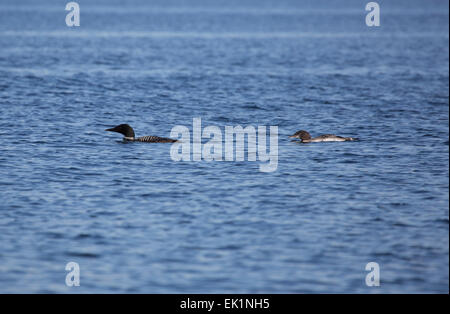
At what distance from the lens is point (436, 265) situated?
12.5 meters

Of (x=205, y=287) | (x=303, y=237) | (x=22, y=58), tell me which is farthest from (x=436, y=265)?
(x=22, y=58)

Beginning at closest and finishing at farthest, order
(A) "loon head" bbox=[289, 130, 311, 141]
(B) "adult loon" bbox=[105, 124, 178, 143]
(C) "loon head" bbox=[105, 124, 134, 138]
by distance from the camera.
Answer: (B) "adult loon" bbox=[105, 124, 178, 143] → (A) "loon head" bbox=[289, 130, 311, 141] → (C) "loon head" bbox=[105, 124, 134, 138]

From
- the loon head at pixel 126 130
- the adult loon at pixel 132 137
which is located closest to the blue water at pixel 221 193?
the adult loon at pixel 132 137

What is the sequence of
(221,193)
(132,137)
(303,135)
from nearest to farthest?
(221,193)
(303,135)
(132,137)

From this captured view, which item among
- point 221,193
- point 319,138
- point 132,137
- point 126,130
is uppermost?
point 126,130

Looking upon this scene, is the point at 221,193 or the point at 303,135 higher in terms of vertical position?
the point at 303,135

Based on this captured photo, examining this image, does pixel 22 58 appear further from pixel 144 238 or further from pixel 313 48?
pixel 144 238

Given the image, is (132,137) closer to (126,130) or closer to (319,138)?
(126,130)

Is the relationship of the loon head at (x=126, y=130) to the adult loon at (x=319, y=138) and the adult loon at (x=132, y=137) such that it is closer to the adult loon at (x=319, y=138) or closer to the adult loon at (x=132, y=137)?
the adult loon at (x=132, y=137)

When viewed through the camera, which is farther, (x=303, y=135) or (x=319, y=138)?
(x=319, y=138)

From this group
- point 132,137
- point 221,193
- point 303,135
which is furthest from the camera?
point 132,137

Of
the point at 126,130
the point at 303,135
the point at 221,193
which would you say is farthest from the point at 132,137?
the point at 221,193

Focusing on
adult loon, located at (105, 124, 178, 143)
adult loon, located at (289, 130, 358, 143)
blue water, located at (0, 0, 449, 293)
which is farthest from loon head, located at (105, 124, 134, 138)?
adult loon, located at (289, 130, 358, 143)

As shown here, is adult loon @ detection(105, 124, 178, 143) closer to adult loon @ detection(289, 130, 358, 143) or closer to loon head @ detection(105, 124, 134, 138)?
loon head @ detection(105, 124, 134, 138)
